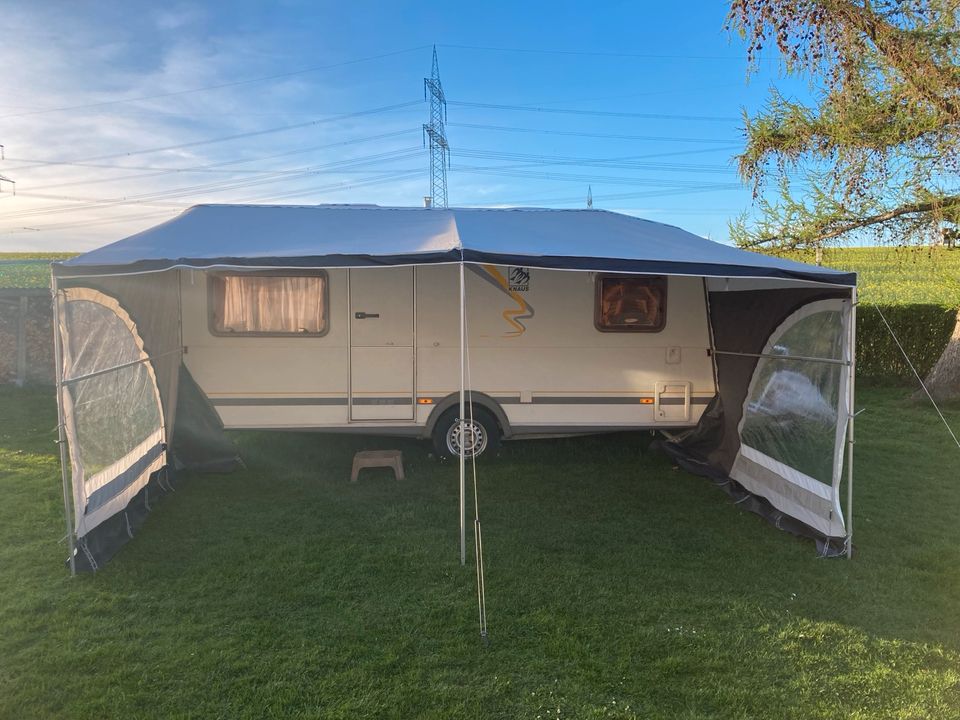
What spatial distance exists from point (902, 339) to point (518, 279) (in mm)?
8846

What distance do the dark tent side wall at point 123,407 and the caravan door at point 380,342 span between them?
4.47 feet

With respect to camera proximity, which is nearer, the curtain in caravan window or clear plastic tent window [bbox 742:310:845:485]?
clear plastic tent window [bbox 742:310:845:485]

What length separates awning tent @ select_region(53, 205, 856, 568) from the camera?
408 centimetres

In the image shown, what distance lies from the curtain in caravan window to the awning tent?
415mm

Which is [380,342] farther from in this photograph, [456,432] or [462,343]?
[462,343]

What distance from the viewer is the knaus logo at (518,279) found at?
20.2ft

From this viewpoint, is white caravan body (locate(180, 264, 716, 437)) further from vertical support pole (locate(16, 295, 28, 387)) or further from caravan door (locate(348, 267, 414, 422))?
vertical support pole (locate(16, 295, 28, 387))

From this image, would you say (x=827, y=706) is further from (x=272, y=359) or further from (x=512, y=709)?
(x=272, y=359)

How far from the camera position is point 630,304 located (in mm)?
6297

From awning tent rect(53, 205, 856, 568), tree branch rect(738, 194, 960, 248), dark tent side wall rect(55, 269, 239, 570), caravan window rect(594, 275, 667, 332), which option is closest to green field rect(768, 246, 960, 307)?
tree branch rect(738, 194, 960, 248)

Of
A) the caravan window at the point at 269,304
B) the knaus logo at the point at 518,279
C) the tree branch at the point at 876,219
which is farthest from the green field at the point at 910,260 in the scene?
the caravan window at the point at 269,304

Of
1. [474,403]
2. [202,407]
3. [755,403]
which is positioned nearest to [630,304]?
[755,403]

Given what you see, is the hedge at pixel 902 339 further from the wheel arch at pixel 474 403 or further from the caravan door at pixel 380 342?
the caravan door at pixel 380 342

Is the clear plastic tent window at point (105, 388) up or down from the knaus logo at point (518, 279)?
down
